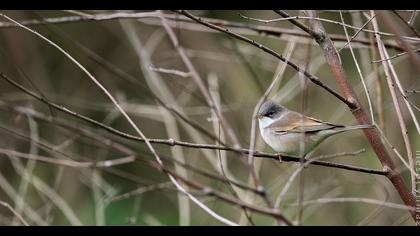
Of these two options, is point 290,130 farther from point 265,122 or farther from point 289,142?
point 265,122

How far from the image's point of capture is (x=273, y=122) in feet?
11.4

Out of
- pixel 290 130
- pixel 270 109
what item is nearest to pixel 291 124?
pixel 290 130

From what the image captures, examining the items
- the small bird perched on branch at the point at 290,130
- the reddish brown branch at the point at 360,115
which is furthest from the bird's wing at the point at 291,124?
the reddish brown branch at the point at 360,115

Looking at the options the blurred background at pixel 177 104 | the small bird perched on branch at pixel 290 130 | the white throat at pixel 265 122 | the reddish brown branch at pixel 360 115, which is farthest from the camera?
the blurred background at pixel 177 104

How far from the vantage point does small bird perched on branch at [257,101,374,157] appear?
117 inches

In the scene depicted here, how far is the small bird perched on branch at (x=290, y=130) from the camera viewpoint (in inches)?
117

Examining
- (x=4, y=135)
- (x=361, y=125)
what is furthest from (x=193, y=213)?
(x=361, y=125)

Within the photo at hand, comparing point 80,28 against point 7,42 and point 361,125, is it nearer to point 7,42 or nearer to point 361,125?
point 7,42

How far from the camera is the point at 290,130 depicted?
3.27m

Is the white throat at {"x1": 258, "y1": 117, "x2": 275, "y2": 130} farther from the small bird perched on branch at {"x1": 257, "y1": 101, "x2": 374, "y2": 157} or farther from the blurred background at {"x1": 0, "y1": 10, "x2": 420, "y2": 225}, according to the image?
the blurred background at {"x1": 0, "y1": 10, "x2": 420, "y2": 225}

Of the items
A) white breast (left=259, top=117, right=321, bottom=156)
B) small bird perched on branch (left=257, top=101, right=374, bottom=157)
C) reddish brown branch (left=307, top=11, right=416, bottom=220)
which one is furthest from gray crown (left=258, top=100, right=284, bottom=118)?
reddish brown branch (left=307, top=11, right=416, bottom=220)

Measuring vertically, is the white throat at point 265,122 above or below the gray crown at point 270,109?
below

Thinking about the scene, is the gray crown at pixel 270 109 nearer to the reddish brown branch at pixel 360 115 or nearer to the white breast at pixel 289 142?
the white breast at pixel 289 142

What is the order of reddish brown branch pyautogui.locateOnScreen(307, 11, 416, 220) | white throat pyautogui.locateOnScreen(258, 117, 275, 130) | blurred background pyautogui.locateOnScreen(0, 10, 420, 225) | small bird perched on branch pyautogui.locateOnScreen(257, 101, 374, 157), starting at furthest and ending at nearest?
blurred background pyautogui.locateOnScreen(0, 10, 420, 225), white throat pyautogui.locateOnScreen(258, 117, 275, 130), small bird perched on branch pyautogui.locateOnScreen(257, 101, 374, 157), reddish brown branch pyautogui.locateOnScreen(307, 11, 416, 220)
